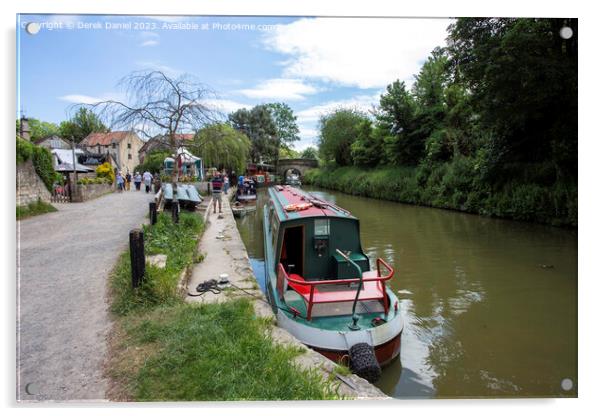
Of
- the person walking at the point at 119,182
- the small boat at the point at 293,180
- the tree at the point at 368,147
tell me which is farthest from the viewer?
the small boat at the point at 293,180

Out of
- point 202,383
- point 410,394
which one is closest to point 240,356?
point 202,383

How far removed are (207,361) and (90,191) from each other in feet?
53.5

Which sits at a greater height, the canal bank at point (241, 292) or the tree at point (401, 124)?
the tree at point (401, 124)

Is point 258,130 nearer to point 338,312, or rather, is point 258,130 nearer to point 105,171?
point 105,171

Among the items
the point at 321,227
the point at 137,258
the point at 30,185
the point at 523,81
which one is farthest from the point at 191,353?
the point at 523,81

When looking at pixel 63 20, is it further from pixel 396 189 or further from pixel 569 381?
pixel 396 189

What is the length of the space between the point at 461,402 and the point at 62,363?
11.5 feet

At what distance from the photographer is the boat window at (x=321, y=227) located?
6332mm

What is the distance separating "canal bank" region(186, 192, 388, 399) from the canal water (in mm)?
1142

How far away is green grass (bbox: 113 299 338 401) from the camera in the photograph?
3135mm

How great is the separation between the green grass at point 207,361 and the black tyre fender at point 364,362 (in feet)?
2.78

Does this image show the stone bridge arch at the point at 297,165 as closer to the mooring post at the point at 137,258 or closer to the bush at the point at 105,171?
the bush at the point at 105,171

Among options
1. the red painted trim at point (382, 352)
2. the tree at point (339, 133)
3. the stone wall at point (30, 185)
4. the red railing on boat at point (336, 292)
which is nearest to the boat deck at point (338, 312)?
the red railing on boat at point (336, 292)

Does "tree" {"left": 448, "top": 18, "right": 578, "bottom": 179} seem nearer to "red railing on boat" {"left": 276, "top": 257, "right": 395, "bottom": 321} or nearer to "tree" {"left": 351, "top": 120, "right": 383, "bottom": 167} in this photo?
"red railing on boat" {"left": 276, "top": 257, "right": 395, "bottom": 321}
